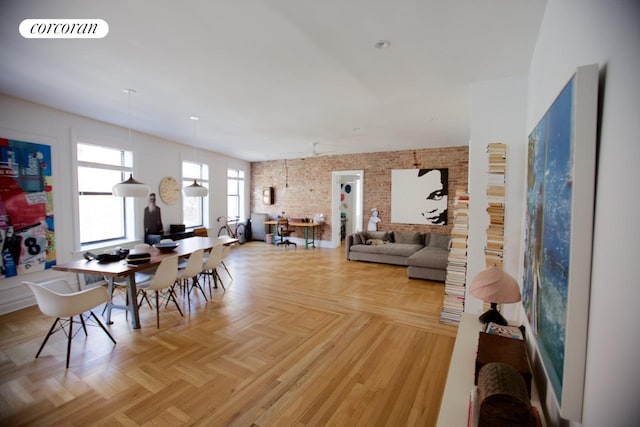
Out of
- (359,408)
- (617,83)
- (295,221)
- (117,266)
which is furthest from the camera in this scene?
(295,221)

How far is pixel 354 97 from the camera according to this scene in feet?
12.5

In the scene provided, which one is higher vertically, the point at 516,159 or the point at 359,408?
the point at 516,159

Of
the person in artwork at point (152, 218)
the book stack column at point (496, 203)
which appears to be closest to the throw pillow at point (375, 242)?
the book stack column at point (496, 203)

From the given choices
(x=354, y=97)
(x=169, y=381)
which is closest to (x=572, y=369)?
(x=169, y=381)

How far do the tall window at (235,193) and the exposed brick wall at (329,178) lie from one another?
0.46 metres

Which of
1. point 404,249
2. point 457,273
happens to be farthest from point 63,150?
point 404,249

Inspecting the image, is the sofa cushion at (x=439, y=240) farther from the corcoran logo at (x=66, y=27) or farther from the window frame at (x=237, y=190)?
the corcoran logo at (x=66, y=27)

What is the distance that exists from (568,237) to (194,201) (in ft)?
27.2

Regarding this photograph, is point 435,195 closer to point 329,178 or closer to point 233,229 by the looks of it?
point 329,178

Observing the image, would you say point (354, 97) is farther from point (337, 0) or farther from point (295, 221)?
point (295, 221)

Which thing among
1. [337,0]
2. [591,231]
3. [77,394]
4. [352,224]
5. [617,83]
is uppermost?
[337,0]

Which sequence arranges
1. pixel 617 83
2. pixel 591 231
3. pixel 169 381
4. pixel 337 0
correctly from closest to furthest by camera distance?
pixel 617 83, pixel 591 231, pixel 337 0, pixel 169 381

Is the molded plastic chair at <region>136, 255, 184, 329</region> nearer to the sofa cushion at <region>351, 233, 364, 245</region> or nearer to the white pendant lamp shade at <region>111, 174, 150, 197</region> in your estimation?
the white pendant lamp shade at <region>111, 174, 150, 197</region>

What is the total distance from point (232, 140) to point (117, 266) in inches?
161
